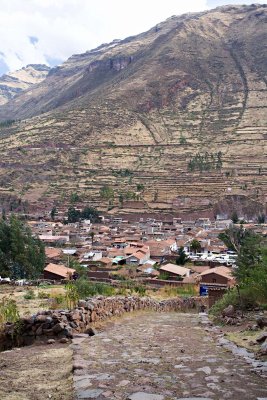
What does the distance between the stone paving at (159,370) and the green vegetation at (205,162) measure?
273 ft

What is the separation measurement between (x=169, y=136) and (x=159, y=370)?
→ 364ft

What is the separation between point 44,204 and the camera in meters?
82.1

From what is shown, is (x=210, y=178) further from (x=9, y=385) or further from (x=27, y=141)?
(x=9, y=385)

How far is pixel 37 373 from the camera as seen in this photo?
5578 mm

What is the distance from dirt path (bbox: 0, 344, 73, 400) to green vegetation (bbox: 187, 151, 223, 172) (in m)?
84.5

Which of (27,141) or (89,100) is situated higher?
(89,100)

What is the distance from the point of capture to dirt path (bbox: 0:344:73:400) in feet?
15.8

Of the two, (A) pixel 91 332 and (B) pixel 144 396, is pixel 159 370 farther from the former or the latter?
(A) pixel 91 332

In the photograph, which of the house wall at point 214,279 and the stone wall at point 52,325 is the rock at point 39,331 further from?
the house wall at point 214,279

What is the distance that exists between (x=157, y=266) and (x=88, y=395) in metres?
39.9

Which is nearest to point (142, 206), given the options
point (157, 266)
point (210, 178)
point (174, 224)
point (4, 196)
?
point (174, 224)

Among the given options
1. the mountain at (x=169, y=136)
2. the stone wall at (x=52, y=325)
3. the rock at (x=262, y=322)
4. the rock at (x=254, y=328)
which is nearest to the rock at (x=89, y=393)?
the stone wall at (x=52, y=325)

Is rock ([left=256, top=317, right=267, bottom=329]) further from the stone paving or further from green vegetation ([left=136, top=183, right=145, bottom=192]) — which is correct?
green vegetation ([left=136, top=183, right=145, bottom=192])

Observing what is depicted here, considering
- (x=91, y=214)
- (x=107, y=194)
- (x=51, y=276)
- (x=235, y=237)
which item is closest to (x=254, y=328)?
(x=235, y=237)
